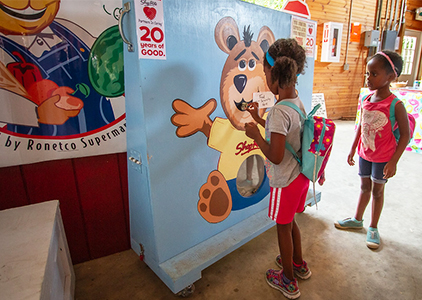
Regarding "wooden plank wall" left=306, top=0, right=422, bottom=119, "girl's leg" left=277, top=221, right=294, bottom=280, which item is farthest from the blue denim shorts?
"wooden plank wall" left=306, top=0, right=422, bottom=119

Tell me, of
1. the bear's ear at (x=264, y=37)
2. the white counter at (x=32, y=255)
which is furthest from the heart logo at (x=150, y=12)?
the white counter at (x=32, y=255)

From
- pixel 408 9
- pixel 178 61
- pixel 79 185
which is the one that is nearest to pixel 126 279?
pixel 79 185

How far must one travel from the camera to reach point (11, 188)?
1.46 metres

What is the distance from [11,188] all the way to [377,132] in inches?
91.7

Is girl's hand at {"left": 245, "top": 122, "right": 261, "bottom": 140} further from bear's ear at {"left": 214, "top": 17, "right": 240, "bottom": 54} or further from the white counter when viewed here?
the white counter

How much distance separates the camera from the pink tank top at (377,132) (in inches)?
67.7

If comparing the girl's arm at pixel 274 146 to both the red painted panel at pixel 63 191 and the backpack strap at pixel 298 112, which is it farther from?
the red painted panel at pixel 63 191

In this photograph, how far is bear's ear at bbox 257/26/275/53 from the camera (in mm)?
1736

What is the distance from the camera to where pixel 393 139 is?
1744 millimetres

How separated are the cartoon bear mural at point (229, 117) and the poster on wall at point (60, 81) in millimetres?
504

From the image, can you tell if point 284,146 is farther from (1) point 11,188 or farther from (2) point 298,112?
(1) point 11,188

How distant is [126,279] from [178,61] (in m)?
1.37

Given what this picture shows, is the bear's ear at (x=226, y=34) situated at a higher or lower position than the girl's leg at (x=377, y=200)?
higher

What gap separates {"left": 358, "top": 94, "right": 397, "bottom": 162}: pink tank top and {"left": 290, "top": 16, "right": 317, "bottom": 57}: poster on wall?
2.13 ft
